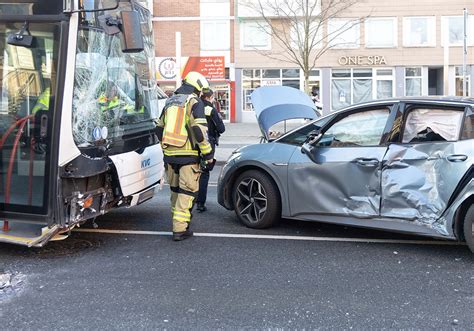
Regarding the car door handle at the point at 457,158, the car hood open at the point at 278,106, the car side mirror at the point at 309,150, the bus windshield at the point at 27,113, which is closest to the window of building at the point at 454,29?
the car hood open at the point at 278,106

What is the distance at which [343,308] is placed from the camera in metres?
3.93

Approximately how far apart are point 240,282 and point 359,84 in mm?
28523

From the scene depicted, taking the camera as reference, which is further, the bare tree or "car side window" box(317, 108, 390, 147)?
the bare tree

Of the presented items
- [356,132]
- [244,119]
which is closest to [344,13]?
[244,119]

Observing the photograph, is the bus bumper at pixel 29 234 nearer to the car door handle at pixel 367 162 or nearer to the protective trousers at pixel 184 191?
the protective trousers at pixel 184 191

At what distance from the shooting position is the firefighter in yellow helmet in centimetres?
557

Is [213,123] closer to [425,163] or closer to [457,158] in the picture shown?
[425,163]

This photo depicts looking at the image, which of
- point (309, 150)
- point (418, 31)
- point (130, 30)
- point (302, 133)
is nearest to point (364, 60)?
point (418, 31)

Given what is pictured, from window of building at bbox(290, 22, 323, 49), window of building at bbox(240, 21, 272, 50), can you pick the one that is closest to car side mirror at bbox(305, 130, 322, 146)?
window of building at bbox(290, 22, 323, 49)

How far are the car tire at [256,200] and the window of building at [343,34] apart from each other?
26187 millimetres

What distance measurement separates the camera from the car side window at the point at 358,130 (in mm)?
5422

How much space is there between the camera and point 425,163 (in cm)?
500

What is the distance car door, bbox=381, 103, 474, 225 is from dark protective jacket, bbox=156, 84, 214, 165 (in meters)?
1.89

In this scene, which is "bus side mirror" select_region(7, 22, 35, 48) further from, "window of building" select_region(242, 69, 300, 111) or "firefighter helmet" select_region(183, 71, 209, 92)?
"window of building" select_region(242, 69, 300, 111)
